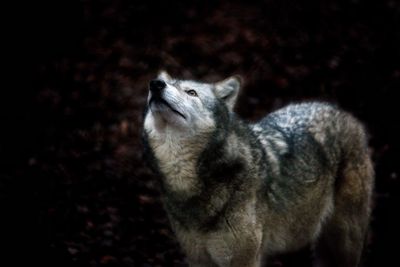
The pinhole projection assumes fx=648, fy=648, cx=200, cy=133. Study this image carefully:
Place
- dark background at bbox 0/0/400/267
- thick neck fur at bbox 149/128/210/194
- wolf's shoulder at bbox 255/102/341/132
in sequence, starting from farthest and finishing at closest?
dark background at bbox 0/0/400/267 → wolf's shoulder at bbox 255/102/341/132 → thick neck fur at bbox 149/128/210/194

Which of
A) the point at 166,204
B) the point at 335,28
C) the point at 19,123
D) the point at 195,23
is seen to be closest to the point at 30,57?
the point at 19,123

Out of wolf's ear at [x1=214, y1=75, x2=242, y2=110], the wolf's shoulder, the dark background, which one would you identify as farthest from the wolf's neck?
the dark background

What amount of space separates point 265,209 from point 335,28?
8.20 m

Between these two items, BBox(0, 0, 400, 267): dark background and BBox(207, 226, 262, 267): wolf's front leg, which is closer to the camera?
BBox(207, 226, 262, 267): wolf's front leg

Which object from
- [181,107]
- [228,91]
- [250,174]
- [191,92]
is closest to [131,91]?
[228,91]

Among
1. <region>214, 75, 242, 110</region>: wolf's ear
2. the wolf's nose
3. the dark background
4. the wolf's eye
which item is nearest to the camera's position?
the wolf's nose

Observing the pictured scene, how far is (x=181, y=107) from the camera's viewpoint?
520 cm

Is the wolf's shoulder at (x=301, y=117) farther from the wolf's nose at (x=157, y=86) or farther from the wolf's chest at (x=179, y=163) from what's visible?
the wolf's nose at (x=157, y=86)

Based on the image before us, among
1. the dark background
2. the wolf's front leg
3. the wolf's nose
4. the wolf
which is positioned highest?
the dark background

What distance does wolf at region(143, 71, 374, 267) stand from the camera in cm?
530

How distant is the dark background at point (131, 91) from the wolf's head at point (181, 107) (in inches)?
101

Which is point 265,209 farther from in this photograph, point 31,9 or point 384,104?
point 31,9

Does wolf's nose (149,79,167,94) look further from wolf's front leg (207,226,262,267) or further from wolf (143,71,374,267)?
wolf's front leg (207,226,262,267)

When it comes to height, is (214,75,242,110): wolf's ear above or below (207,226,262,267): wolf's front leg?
above
